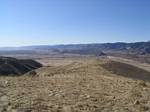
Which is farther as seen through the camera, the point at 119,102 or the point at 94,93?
the point at 94,93

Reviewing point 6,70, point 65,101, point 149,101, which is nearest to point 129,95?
point 149,101

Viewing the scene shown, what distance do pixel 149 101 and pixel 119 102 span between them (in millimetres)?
1079

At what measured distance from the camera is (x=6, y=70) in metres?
42.5

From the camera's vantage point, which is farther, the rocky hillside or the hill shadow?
the rocky hillside

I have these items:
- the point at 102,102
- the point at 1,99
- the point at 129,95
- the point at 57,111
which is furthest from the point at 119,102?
the point at 1,99

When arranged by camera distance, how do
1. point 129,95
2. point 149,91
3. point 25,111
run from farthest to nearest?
1. point 149,91
2. point 129,95
3. point 25,111

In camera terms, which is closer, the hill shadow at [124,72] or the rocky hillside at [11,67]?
the hill shadow at [124,72]

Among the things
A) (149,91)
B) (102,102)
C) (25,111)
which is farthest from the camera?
(149,91)

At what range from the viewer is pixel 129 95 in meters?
10.9

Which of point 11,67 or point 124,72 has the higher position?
point 124,72

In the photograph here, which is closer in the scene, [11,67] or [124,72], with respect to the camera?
[124,72]

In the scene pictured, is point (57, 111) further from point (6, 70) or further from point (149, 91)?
point (6, 70)

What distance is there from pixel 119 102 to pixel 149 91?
2844 mm

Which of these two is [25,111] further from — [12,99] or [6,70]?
[6,70]
